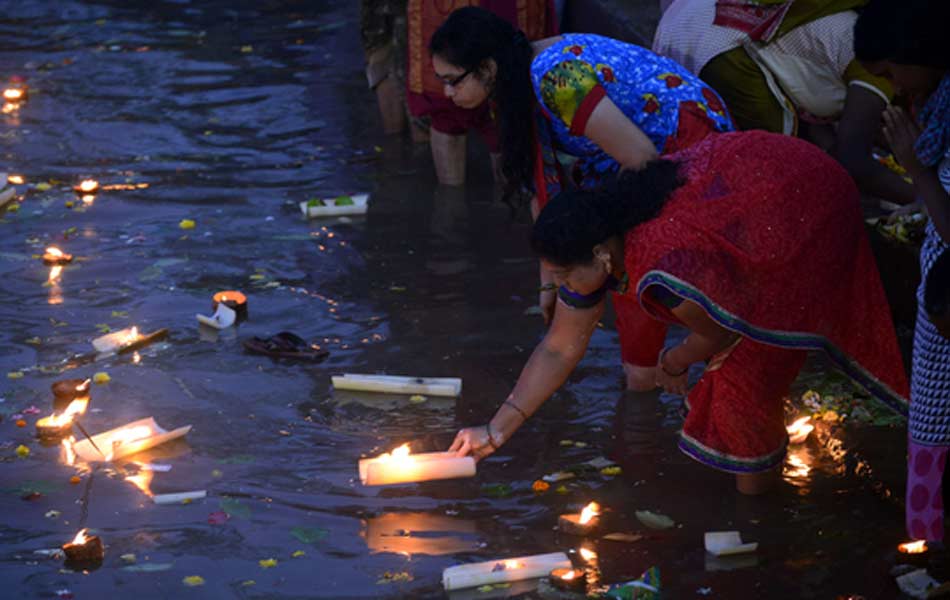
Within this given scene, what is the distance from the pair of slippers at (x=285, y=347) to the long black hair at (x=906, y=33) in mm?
2583

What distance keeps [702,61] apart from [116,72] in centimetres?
614

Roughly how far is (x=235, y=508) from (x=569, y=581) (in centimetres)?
111

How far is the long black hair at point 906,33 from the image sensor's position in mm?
3332

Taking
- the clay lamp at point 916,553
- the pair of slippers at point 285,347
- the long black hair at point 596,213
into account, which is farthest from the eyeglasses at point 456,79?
the clay lamp at point 916,553

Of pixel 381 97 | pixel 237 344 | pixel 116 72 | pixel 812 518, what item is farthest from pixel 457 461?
pixel 116 72

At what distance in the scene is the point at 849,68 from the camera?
5055 mm

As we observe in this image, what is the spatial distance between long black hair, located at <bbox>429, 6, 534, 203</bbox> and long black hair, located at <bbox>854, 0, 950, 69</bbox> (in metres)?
1.15

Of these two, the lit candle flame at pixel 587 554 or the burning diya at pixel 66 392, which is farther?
the burning diya at pixel 66 392

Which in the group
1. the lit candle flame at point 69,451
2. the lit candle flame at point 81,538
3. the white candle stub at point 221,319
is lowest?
the white candle stub at point 221,319

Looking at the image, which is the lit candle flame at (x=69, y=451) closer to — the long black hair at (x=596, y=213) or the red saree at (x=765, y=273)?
the long black hair at (x=596, y=213)

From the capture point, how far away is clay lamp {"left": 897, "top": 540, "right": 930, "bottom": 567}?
12.1 feet

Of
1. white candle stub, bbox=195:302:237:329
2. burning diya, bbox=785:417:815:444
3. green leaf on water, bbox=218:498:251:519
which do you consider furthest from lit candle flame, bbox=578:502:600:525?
white candle stub, bbox=195:302:237:329

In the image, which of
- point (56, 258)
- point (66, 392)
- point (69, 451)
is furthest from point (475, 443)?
point (56, 258)

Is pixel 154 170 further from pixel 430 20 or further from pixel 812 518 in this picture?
pixel 812 518
